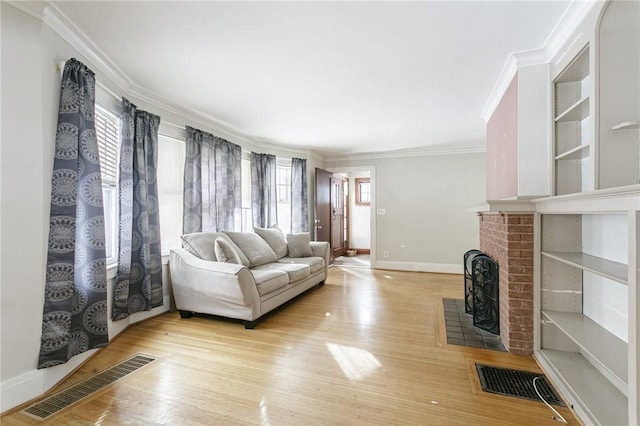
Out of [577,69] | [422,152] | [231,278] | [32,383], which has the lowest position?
[32,383]

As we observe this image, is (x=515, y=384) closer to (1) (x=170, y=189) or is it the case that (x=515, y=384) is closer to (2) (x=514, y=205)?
(2) (x=514, y=205)

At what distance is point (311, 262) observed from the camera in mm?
4371

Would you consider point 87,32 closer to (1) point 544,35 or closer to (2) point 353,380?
(2) point 353,380

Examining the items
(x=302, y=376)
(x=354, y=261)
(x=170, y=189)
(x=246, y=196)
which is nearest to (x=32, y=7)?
(x=170, y=189)

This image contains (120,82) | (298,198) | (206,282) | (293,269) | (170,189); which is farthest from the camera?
(298,198)

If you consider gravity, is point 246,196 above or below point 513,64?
below

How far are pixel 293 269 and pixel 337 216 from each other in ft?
12.0

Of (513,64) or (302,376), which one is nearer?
(302,376)

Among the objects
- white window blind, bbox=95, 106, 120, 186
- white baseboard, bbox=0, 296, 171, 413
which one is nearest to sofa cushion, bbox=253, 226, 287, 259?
white window blind, bbox=95, 106, 120, 186

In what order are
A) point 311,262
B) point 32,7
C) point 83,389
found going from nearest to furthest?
1. point 32,7
2. point 83,389
3. point 311,262

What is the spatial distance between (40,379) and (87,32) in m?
2.41

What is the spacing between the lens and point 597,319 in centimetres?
205

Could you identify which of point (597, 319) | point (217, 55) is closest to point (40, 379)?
point (217, 55)

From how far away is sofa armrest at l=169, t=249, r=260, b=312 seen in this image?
9.68ft
